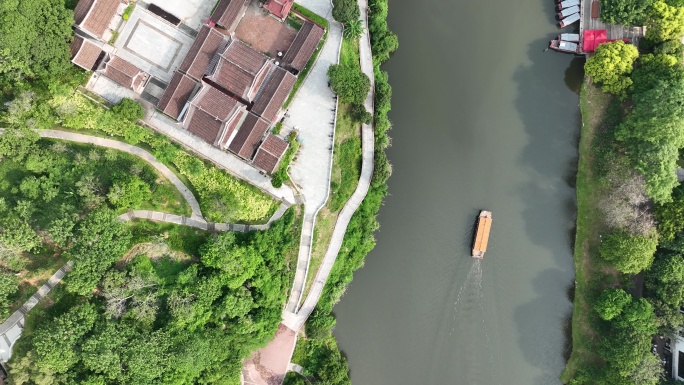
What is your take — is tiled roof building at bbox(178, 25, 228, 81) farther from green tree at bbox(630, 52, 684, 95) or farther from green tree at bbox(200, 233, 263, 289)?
green tree at bbox(630, 52, 684, 95)

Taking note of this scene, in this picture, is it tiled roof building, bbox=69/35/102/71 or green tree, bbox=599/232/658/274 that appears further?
green tree, bbox=599/232/658/274

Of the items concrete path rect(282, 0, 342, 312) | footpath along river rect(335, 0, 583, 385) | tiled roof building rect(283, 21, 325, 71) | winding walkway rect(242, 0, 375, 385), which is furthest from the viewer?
footpath along river rect(335, 0, 583, 385)

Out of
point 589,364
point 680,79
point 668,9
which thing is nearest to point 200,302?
point 589,364

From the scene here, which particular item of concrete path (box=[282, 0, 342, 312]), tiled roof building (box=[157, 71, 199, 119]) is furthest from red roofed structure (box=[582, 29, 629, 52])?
tiled roof building (box=[157, 71, 199, 119])

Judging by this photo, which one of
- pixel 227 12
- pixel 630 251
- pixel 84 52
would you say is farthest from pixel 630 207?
pixel 84 52

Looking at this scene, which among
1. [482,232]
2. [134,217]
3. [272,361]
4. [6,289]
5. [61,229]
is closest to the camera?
[61,229]

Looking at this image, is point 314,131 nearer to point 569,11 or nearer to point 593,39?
point 569,11
